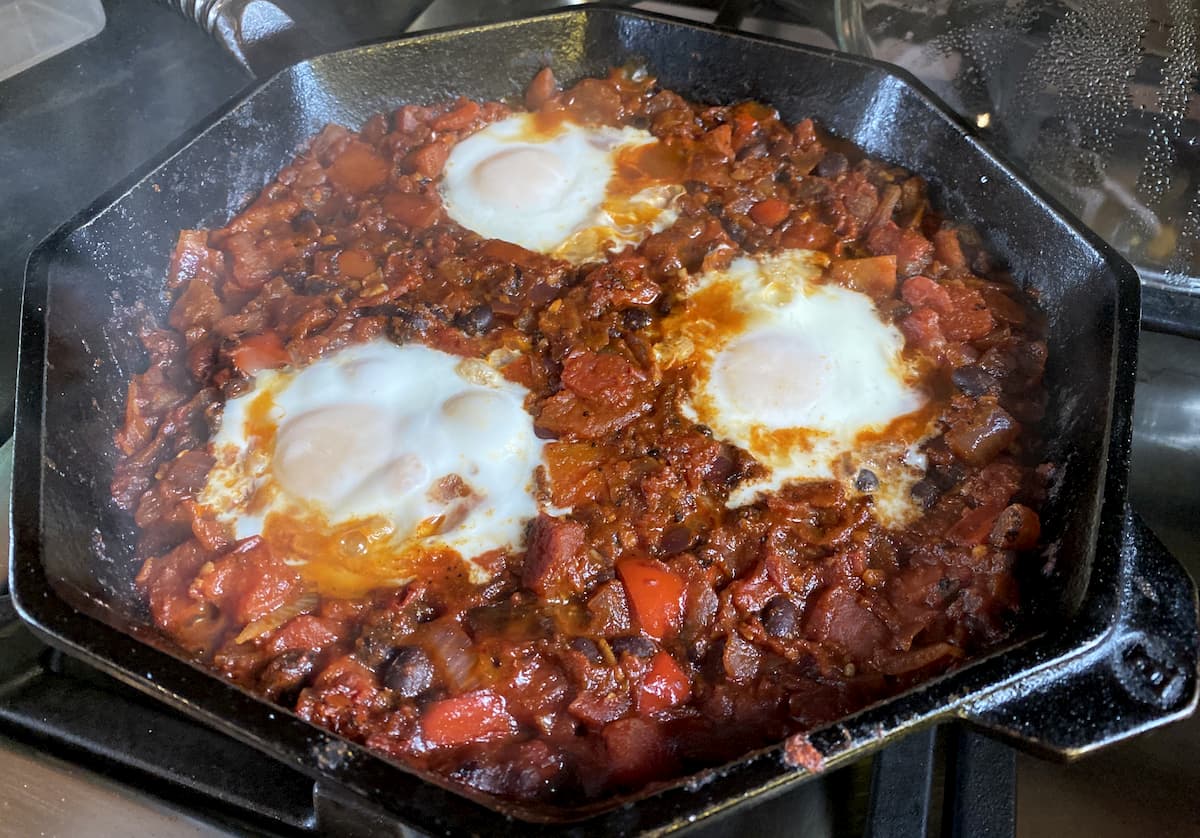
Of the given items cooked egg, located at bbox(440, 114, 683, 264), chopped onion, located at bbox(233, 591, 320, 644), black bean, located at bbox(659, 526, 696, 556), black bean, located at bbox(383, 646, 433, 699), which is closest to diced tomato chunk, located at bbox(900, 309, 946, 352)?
cooked egg, located at bbox(440, 114, 683, 264)

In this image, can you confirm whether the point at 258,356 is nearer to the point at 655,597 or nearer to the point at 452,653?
the point at 452,653

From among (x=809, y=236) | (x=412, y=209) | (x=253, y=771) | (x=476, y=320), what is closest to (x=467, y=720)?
(x=253, y=771)

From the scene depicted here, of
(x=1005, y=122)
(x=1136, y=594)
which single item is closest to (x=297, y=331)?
(x=1136, y=594)

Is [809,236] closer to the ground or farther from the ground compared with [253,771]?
farther from the ground

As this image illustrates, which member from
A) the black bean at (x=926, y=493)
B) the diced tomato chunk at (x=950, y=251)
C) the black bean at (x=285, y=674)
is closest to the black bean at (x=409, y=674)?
the black bean at (x=285, y=674)

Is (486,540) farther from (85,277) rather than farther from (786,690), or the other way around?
(85,277)

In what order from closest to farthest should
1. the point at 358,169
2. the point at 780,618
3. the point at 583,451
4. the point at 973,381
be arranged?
the point at 780,618, the point at 583,451, the point at 973,381, the point at 358,169
